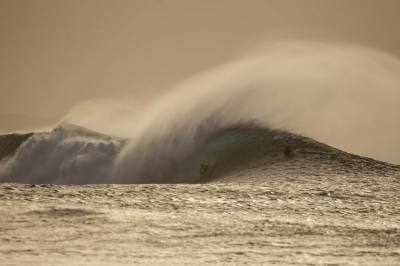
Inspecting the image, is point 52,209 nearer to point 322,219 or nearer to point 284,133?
point 322,219

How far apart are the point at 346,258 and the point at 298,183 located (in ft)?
10.3

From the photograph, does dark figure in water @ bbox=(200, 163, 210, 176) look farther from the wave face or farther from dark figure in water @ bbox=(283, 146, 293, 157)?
the wave face

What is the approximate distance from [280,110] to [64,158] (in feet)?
18.1

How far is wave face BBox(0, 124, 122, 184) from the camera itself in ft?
46.2

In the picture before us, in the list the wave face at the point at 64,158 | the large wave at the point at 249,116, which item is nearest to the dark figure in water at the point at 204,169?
the large wave at the point at 249,116

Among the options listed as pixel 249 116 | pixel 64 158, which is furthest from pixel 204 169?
pixel 64 158

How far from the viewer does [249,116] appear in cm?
1212

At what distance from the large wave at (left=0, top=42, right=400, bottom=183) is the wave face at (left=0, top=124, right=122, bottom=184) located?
0.03 meters

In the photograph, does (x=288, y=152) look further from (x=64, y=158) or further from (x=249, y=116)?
(x=64, y=158)

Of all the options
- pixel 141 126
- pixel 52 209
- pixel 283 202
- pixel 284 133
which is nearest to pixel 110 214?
pixel 52 209

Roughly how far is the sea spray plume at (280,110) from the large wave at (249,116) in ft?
0.06

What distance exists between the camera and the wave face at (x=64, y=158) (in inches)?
554

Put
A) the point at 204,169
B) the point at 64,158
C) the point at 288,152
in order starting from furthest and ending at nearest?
the point at 64,158, the point at 204,169, the point at 288,152

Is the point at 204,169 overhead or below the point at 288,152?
below
